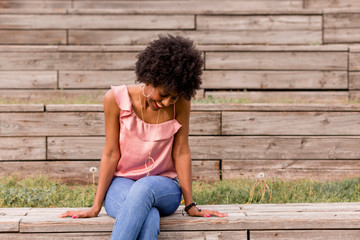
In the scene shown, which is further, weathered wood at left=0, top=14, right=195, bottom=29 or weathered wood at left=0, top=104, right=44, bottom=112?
weathered wood at left=0, top=14, right=195, bottom=29

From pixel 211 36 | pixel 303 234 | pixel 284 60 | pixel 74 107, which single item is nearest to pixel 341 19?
pixel 284 60

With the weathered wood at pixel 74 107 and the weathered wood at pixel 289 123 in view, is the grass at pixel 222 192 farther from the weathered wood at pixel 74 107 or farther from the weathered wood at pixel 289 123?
the weathered wood at pixel 74 107

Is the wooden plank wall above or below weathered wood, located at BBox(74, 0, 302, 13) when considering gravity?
below

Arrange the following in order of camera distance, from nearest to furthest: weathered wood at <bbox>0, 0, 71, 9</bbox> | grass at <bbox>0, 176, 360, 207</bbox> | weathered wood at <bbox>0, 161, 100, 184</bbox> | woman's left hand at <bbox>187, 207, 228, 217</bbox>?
Result: woman's left hand at <bbox>187, 207, 228, 217</bbox>, grass at <bbox>0, 176, 360, 207</bbox>, weathered wood at <bbox>0, 161, 100, 184</bbox>, weathered wood at <bbox>0, 0, 71, 9</bbox>

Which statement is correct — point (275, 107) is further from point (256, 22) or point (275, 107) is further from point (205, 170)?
point (256, 22)

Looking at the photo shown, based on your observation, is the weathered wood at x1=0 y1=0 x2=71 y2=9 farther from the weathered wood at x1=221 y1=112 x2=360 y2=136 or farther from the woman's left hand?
the woman's left hand

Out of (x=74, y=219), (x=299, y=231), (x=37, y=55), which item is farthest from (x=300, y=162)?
(x=37, y=55)

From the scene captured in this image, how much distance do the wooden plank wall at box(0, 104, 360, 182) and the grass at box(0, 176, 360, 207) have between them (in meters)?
0.12

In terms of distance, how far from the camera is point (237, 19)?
16.1 ft

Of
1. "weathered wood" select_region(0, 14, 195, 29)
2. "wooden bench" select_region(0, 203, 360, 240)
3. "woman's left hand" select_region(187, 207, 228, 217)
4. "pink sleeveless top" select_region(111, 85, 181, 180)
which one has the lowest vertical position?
"wooden bench" select_region(0, 203, 360, 240)

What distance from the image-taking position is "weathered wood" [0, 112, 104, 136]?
141 inches

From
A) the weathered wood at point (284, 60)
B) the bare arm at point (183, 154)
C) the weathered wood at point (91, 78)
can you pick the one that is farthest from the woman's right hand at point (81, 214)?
the weathered wood at point (284, 60)

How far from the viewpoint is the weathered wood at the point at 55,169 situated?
355 centimetres

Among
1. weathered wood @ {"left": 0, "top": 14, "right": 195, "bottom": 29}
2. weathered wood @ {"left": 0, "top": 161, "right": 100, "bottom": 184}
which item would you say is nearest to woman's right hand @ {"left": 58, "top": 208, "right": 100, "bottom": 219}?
weathered wood @ {"left": 0, "top": 161, "right": 100, "bottom": 184}
